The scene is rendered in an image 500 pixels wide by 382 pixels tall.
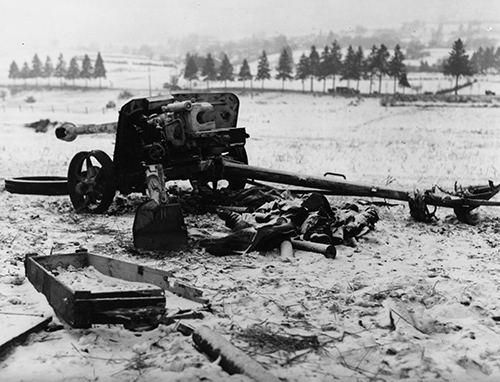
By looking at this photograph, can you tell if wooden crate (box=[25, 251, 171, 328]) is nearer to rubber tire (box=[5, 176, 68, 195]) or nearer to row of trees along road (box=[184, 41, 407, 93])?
rubber tire (box=[5, 176, 68, 195])

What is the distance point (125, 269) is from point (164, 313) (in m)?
1.19

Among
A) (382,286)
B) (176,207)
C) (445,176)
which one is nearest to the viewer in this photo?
(382,286)

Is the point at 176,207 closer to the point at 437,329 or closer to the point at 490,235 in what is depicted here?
the point at 437,329

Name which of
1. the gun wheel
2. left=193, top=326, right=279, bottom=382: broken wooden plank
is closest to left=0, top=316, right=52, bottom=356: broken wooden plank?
left=193, top=326, right=279, bottom=382: broken wooden plank

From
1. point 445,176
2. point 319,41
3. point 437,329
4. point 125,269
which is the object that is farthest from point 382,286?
point 319,41

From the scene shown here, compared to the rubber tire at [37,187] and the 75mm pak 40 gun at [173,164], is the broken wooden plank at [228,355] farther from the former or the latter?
the rubber tire at [37,187]

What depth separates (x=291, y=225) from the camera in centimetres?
622

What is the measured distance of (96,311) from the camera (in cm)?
382

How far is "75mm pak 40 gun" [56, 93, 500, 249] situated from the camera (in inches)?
288

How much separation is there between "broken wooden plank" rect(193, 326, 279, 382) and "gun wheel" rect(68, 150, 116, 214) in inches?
183

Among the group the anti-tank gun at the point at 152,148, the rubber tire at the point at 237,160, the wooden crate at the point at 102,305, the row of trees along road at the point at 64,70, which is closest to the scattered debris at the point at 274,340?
the wooden crate at the point at 102,305

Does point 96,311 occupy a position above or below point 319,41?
below

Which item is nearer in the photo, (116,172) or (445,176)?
(116,172)

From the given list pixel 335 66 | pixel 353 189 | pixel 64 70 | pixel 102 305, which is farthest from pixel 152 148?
pixel 64 70
